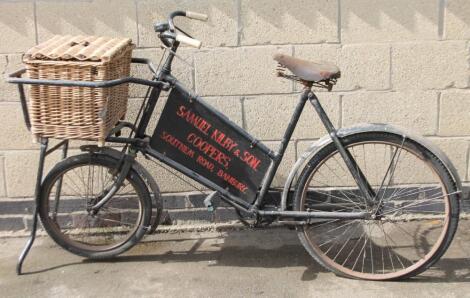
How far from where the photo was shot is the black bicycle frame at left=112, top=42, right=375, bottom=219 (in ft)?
12.3

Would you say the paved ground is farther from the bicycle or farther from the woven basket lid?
the woven basket lid

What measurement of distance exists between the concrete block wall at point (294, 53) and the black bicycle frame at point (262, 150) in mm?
635

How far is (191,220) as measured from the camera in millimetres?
4715

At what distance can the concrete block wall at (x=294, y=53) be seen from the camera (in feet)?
14.1

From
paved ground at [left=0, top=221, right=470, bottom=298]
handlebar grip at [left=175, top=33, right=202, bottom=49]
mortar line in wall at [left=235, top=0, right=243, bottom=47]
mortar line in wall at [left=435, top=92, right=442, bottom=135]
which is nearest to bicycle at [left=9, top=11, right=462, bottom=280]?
handlebar grip at [left=175, top=33, right=202, bottom=49]

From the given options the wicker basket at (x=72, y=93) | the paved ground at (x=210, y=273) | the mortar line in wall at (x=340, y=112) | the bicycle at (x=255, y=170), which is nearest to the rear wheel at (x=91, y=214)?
the bicycle at (x=255, y=170)

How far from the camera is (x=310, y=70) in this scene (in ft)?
12.0

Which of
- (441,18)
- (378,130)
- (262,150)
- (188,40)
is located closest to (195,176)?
(262,150)

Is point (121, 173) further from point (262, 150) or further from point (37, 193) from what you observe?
point (262, 150)

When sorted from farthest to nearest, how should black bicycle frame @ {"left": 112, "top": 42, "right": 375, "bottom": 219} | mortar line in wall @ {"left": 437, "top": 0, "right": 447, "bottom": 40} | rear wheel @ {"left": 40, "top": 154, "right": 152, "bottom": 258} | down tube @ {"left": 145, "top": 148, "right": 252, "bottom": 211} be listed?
mortar line in wall @ {"left": 437, "top": 0, "right": 447, "bottom": 40} < rear wheel @ {"left": 40, "top": 154, "right": 152, "bottom": 258} < down tube @ {"left": 145, "top": 148, "right": 252, "bottom": 211} < black bicycle frame @ {"left": 112, "top": 42, "right": 375, "bottom": 219}

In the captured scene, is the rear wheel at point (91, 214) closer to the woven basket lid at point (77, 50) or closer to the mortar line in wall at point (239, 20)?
the woven basket lid at point (77, 50)

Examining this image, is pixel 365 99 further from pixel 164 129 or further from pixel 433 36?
pixel 164 129

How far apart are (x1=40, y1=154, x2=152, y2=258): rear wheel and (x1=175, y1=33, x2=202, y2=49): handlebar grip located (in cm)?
105

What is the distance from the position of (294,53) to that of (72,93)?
1.64 meters
